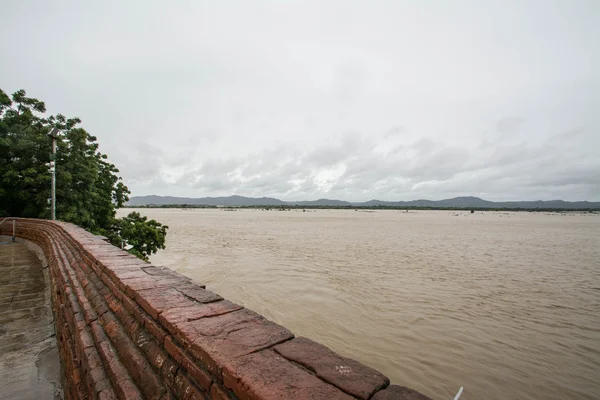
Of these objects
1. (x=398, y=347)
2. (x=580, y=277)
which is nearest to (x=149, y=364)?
(x=398, y=347)

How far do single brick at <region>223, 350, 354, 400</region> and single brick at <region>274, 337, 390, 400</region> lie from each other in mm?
58

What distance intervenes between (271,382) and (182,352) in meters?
0.72

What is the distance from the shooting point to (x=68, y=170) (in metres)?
13.7

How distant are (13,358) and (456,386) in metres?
6.38

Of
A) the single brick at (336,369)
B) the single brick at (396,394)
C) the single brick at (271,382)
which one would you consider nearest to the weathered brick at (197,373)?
the single brick at (271,382)

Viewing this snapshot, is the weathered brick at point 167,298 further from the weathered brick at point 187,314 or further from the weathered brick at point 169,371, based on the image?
the weathered brick at point 169,371

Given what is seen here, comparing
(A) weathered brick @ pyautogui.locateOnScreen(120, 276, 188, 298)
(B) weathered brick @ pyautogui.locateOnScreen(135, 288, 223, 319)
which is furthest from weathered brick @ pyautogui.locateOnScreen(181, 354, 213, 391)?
(A) weathered brick @ pyautogui.locateOnScreen(120, 276, 188, 298)

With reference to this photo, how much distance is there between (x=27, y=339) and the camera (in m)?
3.67

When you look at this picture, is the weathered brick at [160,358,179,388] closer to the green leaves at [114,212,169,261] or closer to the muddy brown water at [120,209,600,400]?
the muddy brown water at [120,209,600,400]

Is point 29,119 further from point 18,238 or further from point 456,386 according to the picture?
point 456,386

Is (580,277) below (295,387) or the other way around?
below

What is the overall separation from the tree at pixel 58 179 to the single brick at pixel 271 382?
13125 millimetres

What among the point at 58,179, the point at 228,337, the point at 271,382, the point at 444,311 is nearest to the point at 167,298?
the point at 228,337

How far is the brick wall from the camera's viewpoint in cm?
141
